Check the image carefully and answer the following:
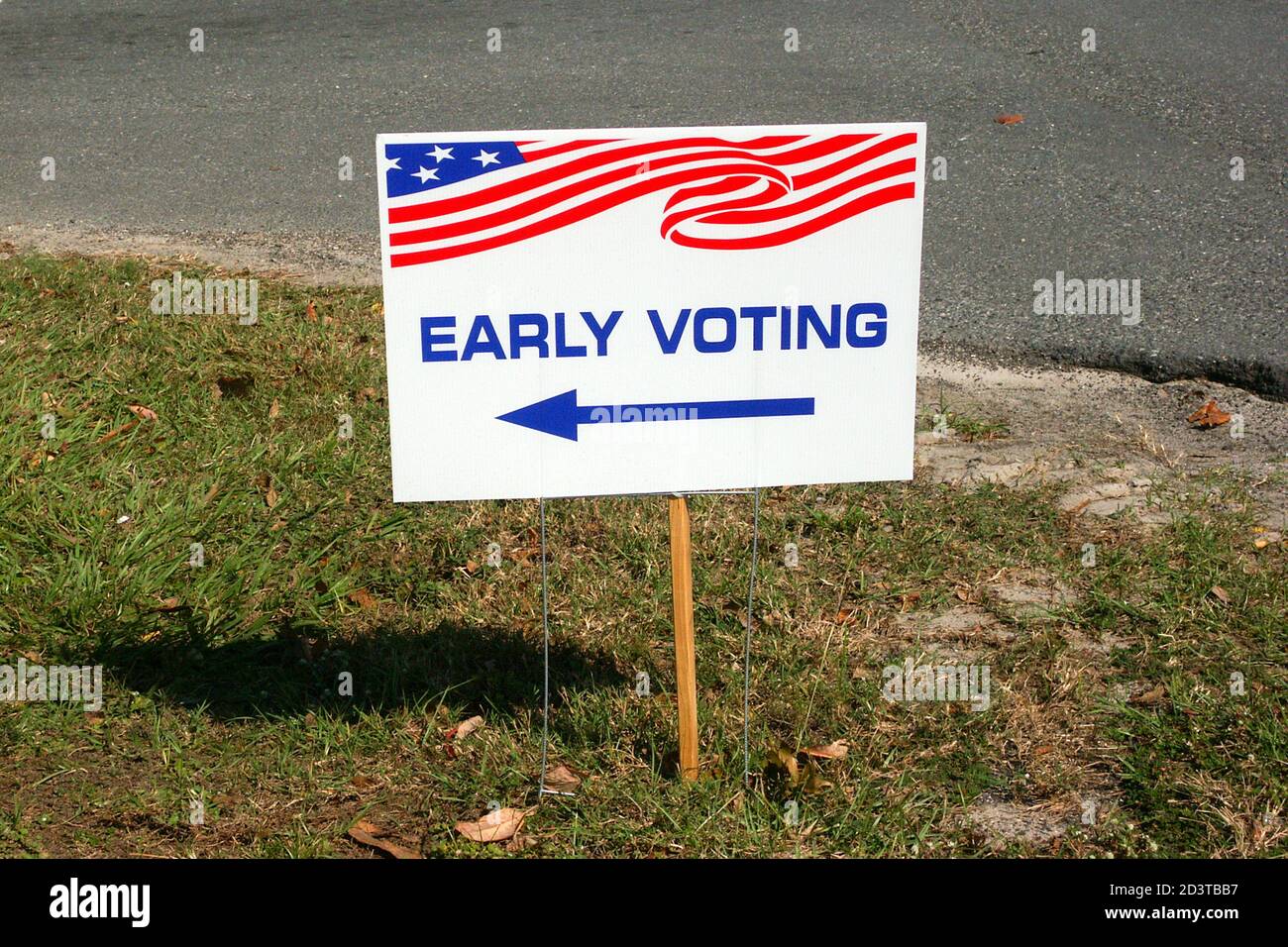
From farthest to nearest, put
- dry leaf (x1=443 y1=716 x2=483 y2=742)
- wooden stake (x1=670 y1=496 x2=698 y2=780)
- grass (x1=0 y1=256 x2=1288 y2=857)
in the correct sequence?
dry leaf (x1=443 y1=716 x2=483 y2=742), grass (x1=0 y1=256 x2=1288 y2=857), wooden stake (x1=670 y1=496 x2=698 y2=780)

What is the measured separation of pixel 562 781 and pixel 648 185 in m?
1.38

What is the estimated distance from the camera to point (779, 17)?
9398 millimetres

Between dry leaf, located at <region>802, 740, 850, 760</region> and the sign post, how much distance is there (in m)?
0.73

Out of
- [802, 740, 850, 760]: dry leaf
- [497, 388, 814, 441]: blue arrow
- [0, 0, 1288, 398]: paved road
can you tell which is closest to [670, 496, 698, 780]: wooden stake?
[497, 388, 814, 441]: blue arrow

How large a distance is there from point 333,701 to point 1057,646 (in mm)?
1902

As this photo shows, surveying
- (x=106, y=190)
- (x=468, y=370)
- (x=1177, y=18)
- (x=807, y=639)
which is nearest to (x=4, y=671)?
(x=468, y=370)

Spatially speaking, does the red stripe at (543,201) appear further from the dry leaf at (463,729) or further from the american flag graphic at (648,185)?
the dry leaf at (463,729)

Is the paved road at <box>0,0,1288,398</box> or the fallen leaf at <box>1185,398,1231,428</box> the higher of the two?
the paved road at <box>0,0,1288,398</box>

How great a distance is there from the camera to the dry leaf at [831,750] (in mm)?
3045

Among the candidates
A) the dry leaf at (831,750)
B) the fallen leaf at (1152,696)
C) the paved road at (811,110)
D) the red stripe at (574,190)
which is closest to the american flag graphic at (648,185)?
the red stripe at (574,190)

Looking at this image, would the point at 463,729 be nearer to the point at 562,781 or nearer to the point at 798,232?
the point at 562,781

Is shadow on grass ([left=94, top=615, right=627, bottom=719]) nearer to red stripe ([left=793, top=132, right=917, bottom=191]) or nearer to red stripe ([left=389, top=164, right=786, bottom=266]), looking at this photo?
red stripe ([left=389, top=164, right=786, bottom=266])

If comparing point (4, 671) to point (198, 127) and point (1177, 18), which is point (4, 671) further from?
point (1177, 18)

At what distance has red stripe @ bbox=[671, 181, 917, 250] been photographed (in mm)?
2633
